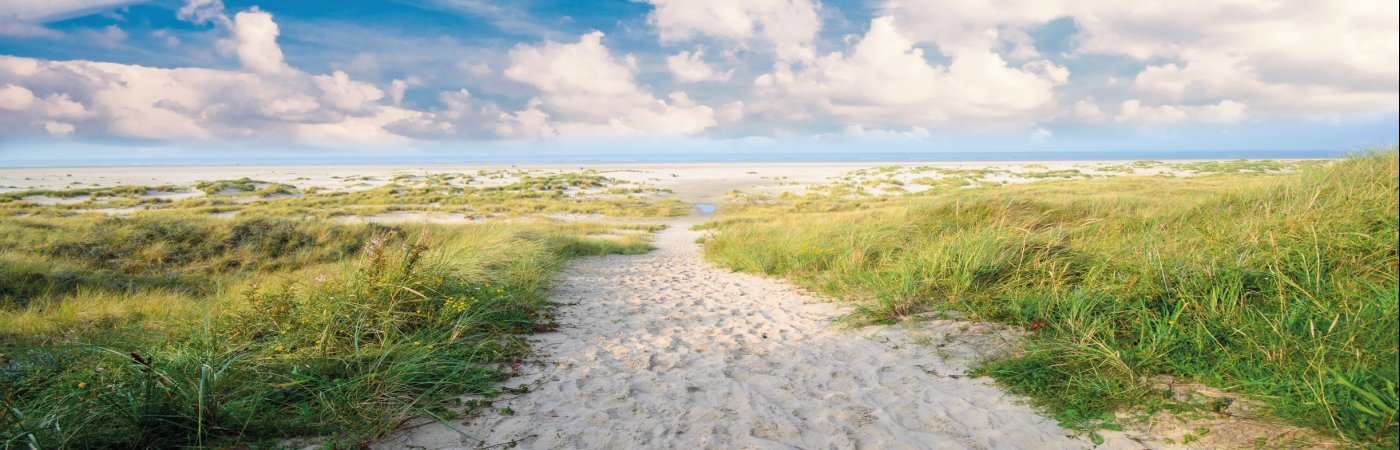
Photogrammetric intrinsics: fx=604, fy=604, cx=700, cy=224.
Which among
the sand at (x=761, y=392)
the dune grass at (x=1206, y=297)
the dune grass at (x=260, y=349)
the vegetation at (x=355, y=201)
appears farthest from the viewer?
the vegetation at (x=355, y=201)

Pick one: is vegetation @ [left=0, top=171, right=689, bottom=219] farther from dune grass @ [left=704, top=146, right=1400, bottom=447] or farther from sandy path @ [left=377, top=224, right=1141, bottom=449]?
dune grass @ [left=704, top=146, right=1400, bottom=447]

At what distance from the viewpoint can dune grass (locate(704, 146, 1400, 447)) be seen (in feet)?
11.2

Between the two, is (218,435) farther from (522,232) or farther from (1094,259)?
(522,232)

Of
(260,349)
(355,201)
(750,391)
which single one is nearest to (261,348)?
(260,349)

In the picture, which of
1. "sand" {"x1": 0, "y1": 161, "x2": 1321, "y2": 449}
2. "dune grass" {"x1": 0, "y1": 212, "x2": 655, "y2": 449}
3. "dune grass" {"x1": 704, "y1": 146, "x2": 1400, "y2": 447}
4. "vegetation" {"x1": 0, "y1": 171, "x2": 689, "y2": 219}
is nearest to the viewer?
"dune grass" {"x1": 0, "y1": 212, "x2": 655, "y2": 449}

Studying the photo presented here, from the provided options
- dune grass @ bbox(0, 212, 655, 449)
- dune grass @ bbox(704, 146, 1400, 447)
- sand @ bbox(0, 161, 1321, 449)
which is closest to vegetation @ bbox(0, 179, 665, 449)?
dune grass @ bbox(0, 212, 655, 449)

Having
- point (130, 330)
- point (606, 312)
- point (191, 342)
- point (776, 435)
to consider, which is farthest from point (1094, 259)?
point (130, 330)

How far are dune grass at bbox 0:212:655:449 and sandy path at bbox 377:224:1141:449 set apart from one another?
0.47 m

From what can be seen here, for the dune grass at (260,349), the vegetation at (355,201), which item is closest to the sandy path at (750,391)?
the dune grass at (260,349)

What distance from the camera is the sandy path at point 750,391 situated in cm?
359

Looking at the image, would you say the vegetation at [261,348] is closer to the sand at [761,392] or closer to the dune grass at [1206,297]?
the sand at [761,392]

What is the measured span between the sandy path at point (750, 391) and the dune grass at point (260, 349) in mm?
473

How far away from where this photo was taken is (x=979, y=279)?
21.6 ft

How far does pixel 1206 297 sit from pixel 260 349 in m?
7.21
